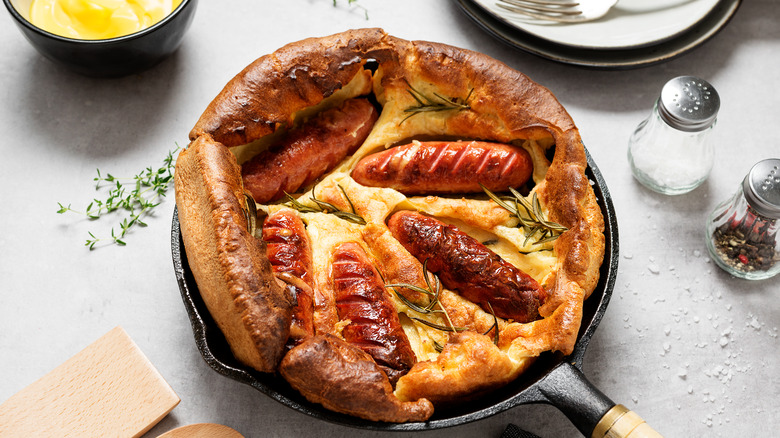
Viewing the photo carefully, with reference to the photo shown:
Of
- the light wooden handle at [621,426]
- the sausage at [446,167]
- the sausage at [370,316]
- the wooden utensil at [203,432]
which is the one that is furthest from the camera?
the sausage at [446,167]

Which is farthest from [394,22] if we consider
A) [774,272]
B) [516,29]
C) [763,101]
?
[774,272]

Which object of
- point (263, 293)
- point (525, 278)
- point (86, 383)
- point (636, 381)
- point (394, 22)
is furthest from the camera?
point (394, 22)

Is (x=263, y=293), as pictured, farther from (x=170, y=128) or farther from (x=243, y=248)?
(x=170, y=128)

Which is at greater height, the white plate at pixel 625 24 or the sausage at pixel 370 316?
the white plate at pixel 625 24

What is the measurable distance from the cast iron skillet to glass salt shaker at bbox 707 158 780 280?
0.83 meters

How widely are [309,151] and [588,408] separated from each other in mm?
1549

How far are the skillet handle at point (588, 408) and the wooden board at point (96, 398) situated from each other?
1.62 metres

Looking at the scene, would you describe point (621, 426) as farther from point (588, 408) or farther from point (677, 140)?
point (677, 140)

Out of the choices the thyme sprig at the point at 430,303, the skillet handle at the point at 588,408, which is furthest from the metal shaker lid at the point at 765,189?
the thyme sprig at the point at 430,303

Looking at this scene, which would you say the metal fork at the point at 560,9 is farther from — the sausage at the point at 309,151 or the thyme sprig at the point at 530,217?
the thyme sprig at the point at 530,217

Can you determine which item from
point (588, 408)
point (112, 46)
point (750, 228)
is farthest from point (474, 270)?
point (112, 46)

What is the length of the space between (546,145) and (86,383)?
2.30 metres

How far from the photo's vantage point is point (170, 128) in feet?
13.0

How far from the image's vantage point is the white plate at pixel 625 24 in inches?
158
